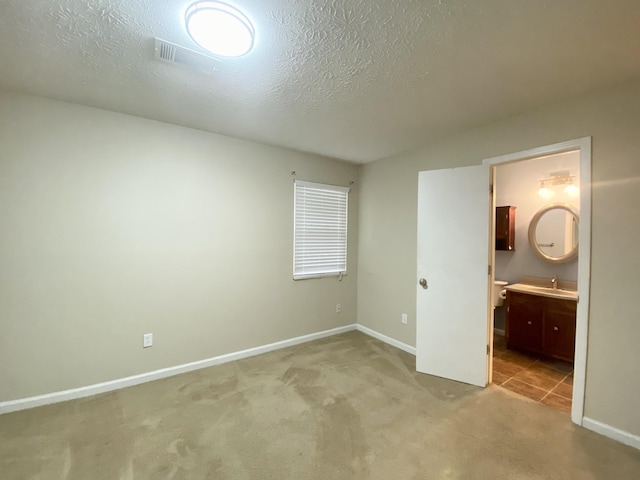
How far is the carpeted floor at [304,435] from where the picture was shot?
1.64 m

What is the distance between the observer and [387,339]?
3660 millimetres

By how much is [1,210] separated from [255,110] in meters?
2.07

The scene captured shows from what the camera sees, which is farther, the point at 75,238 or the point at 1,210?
the point at 75,238

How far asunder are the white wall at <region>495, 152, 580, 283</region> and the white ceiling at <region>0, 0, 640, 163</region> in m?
1.84

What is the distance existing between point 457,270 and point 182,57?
2.77 m

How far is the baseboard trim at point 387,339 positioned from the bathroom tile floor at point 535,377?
88cm

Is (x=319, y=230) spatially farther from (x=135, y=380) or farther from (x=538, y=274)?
(x=538, y=274)

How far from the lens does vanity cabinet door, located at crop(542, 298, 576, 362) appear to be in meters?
2.98

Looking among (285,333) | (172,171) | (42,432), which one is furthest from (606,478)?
(172,171)

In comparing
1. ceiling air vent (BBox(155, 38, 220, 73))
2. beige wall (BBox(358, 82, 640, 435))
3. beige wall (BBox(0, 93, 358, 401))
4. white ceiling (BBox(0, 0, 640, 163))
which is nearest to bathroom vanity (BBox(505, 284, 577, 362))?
beige wall (BBox(358, 82, 640, 435))

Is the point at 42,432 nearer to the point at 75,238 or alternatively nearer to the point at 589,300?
the point at 75,238

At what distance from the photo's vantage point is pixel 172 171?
8.91 feet

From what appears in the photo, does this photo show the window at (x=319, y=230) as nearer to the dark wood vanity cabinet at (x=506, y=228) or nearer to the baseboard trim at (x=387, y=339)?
the baseboard trim at (x=387, y=339)

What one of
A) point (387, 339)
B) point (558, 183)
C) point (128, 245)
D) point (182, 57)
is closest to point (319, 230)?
point (387, 339)
